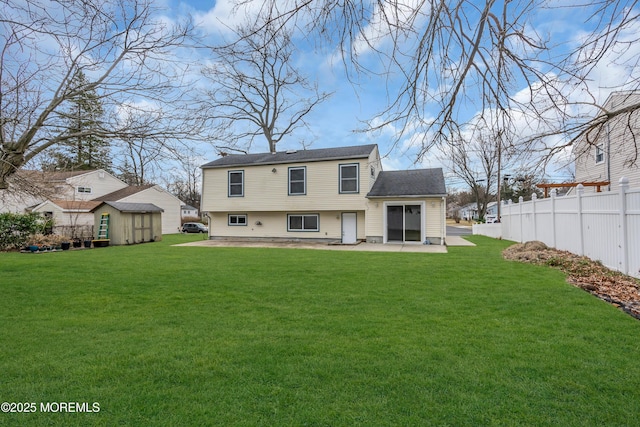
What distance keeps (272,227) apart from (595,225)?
14238 mm

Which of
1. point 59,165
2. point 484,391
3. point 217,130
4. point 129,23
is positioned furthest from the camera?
point 59,165

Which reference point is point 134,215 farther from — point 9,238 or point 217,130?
point 217,130

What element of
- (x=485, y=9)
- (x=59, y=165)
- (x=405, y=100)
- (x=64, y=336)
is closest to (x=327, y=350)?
(x=405, y=100)

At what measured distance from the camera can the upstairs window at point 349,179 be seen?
1672 cm

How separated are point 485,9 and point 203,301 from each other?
526cm

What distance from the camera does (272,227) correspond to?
19016 millimetres

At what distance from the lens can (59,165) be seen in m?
6.89

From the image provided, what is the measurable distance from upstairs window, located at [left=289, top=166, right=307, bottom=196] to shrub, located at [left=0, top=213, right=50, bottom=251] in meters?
12.8

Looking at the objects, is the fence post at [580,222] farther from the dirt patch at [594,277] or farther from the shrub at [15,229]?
the shrub at [15,229]

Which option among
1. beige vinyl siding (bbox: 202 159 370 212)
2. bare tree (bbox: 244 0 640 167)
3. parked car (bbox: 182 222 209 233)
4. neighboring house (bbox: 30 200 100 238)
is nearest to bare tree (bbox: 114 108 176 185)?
bare tree (bbox: 244 0 640 167)

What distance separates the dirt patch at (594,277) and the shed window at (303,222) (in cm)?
966

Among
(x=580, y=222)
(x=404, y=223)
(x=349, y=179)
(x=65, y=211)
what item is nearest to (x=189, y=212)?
(x=65, y=211)

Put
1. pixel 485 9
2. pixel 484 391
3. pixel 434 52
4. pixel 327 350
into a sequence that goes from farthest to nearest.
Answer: pixel 327 350, pixel 434 52, pixel 485 9, pixel 484 391

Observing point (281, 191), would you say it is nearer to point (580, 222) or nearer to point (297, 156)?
point (297, 156)
